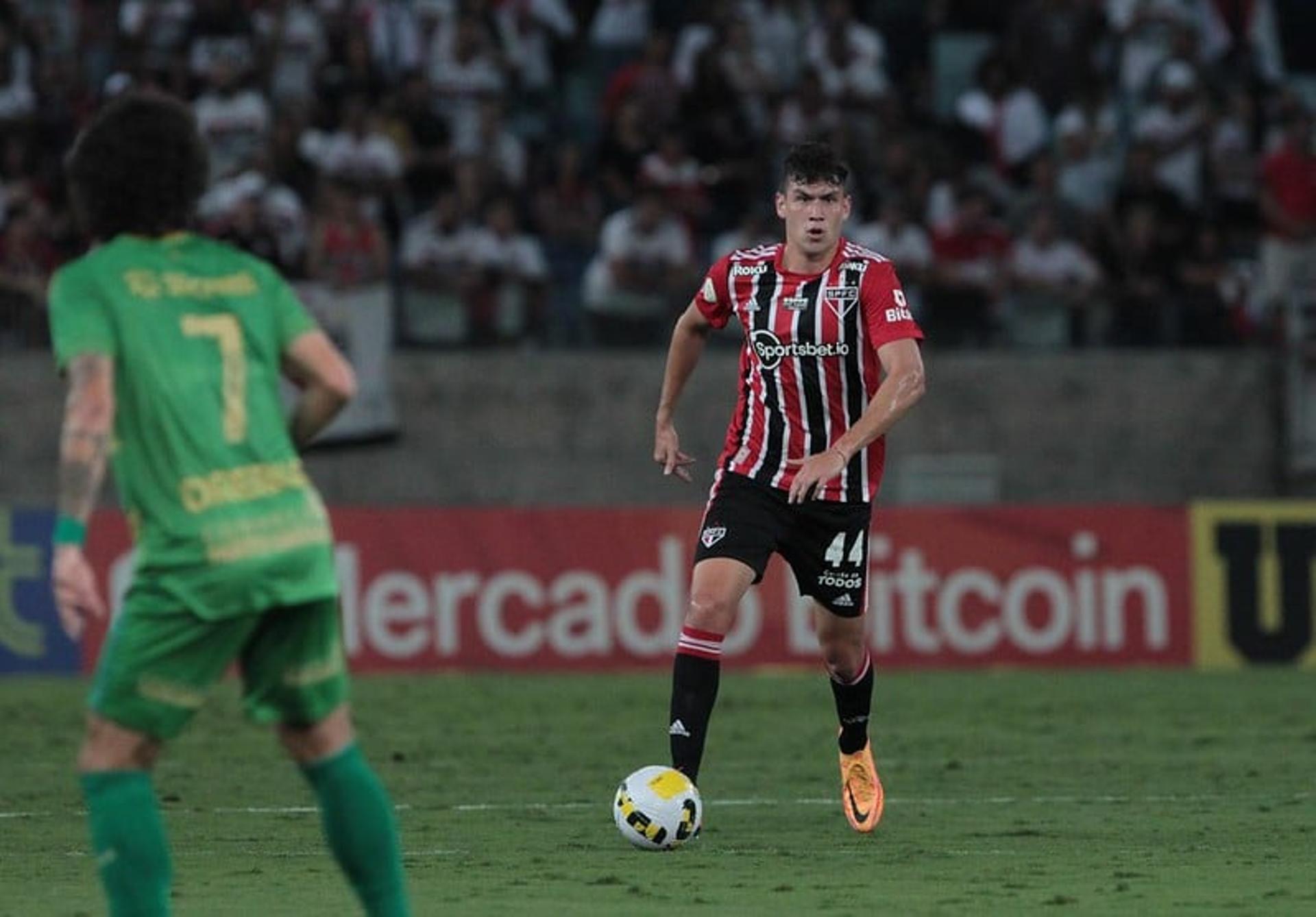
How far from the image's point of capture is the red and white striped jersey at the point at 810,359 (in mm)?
9492

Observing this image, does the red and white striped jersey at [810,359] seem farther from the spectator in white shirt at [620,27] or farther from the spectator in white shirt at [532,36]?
the spectator in white shirt at [620,27]

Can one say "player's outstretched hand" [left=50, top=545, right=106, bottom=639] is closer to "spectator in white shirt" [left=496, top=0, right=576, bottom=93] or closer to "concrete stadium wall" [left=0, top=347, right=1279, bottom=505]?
"concrete stadium wall" [left=0, top=347, right=1279, bottom=505]

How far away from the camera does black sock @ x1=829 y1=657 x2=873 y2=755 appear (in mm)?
9875

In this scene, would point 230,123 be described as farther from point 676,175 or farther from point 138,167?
point 138,167

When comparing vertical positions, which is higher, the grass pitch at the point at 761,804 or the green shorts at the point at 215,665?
the green shorts at the point at 215,665

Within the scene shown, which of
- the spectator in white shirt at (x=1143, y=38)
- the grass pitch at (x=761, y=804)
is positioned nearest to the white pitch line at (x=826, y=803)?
the grass pitch at (x=761, y=804)

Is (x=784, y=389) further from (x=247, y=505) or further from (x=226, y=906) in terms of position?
(x=247, y=505)

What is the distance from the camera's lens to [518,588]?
699 inches

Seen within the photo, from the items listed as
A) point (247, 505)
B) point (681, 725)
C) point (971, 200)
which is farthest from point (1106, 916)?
point (971, 200)

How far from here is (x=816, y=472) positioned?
9.00 meters

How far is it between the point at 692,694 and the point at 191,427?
366 centimetres

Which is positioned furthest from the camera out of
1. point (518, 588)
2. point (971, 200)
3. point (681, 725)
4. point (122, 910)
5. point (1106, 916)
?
point (971, 200)

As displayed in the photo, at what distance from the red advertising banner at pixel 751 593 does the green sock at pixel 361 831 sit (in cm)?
1156

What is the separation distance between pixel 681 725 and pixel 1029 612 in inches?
355
